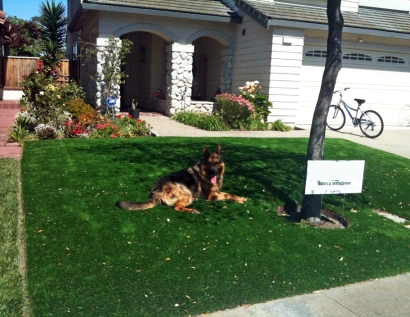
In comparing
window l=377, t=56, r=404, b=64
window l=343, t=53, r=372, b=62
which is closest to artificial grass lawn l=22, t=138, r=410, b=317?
window l=343, t=53, r=372, b=62

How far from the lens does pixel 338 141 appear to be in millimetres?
11633

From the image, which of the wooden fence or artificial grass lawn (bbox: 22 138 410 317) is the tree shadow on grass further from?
the wooden fence

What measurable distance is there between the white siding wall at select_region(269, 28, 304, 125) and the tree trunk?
7956 millimetres

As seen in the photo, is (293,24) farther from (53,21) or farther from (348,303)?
(53,21)

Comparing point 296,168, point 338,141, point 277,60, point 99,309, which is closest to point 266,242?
point 99,309

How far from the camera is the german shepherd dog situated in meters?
5.89

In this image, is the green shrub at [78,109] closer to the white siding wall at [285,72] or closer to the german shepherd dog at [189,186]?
the white siding wall at [285,72]

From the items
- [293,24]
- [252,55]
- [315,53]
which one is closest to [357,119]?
[315,53]

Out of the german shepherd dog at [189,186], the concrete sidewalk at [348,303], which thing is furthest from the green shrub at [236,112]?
the concrete sidewalk at [348,303]

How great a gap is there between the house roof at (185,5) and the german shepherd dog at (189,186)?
9125 millimetres

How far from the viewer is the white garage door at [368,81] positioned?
14.7m

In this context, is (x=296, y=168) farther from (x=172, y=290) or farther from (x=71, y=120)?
(x=71, y=120)

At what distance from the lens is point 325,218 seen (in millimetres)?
6379

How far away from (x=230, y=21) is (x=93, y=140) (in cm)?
748
